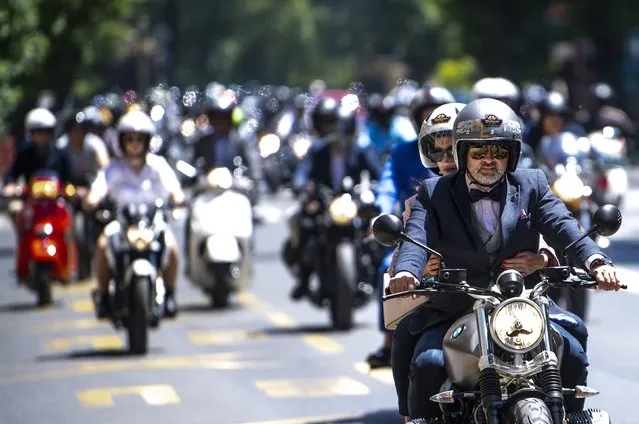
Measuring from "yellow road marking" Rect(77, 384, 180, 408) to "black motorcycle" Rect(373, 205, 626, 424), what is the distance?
460 centimetres

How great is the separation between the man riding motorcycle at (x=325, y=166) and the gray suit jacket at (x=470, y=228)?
8.71m

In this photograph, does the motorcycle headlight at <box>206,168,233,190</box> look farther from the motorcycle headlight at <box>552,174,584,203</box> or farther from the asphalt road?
the motorcycle headlight at <box>552,174,584,203</box>

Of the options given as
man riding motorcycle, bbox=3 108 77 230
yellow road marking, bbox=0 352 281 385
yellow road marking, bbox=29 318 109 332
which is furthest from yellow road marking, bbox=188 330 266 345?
man riding motorcycle, bbox=3 108 77 230

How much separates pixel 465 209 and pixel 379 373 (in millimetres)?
5660

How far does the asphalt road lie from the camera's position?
1169cm

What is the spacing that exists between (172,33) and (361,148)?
49.7 meters

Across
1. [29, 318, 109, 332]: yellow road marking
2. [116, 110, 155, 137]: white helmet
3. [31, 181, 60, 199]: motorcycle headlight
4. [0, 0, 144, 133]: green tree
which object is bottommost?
[29, 318, 109, 332]: yellow road marking

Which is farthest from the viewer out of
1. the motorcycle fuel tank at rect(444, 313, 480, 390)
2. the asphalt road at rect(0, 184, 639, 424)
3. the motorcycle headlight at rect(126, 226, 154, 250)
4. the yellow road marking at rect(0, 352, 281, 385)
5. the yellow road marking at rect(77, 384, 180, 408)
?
the motorcycle headlight at rect(126, 226, 154, 250)

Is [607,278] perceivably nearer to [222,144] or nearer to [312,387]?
[312,387]

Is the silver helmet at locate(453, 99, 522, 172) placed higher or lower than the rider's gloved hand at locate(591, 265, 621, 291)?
higher

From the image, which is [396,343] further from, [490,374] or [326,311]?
[326,311]

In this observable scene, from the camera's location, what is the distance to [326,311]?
18.6 metres

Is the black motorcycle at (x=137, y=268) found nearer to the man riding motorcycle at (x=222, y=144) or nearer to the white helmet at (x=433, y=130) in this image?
the man riding motorcycle at (x=222, y=144)

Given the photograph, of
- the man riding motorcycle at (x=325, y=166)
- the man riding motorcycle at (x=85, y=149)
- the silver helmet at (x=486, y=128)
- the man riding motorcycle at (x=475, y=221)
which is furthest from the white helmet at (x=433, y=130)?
the man riding motorcycle at (x=85, y=149)
